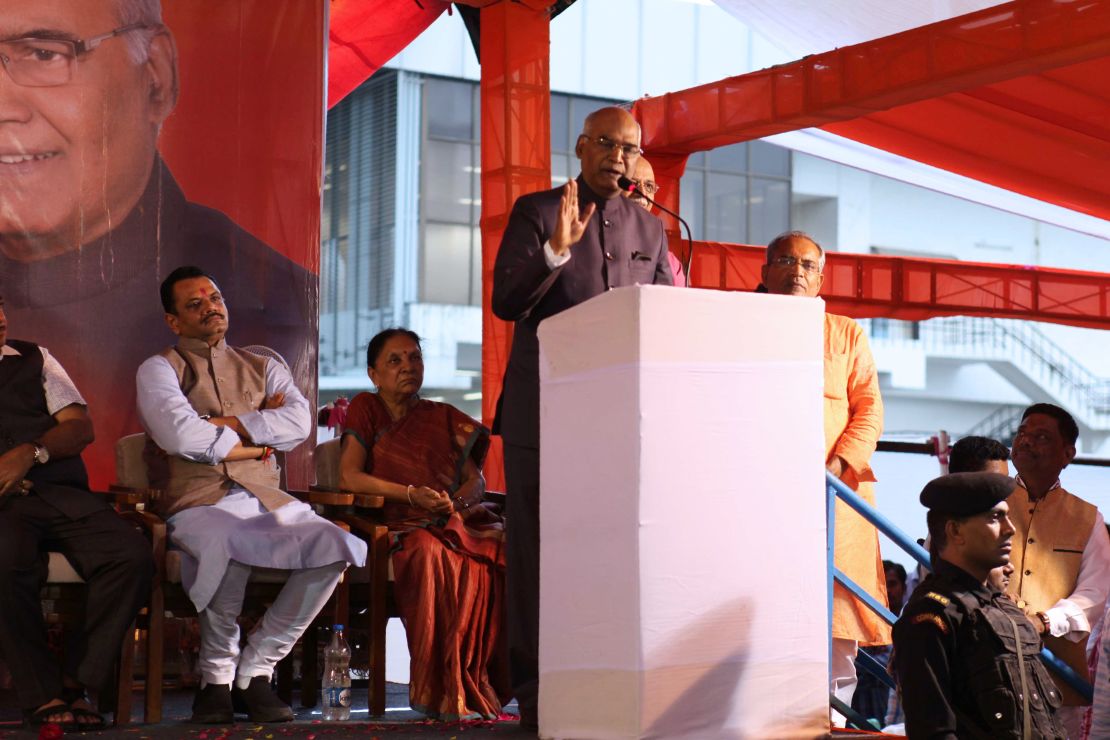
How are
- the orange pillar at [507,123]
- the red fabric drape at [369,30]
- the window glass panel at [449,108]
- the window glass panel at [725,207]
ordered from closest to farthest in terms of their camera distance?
the orange pillar at [507,123] → the red fabric drape at [369,30] → the window glass panel at [449,108] → the window glass panel at [725,207]

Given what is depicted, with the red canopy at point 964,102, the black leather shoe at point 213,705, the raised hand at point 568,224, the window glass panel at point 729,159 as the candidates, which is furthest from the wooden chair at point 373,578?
the window glass panel at point 729,159

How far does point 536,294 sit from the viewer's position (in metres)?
3.25

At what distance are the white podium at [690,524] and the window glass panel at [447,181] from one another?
17.1m

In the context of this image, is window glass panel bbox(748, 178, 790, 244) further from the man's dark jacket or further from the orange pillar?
the man's dark jacket

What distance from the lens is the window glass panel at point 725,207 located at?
22328mm

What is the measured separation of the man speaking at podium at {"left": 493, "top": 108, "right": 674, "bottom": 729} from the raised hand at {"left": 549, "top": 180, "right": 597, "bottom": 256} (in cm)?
7

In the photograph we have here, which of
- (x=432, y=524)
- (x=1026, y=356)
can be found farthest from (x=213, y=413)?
(x=1026, y=356)

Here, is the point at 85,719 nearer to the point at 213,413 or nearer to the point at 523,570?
the point at 213,413

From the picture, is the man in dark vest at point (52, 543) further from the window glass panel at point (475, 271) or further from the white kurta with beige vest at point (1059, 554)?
the window glass panel at point (475, 271)

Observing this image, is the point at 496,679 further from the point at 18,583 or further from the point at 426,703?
the point at 18,583

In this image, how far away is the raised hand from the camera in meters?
3.16

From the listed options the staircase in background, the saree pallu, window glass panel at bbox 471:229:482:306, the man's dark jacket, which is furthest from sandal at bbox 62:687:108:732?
the staircase in background

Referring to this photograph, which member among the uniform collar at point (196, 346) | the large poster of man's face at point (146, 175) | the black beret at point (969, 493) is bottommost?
the black beret at point (969, 493)

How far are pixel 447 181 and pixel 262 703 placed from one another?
54.3 ft
